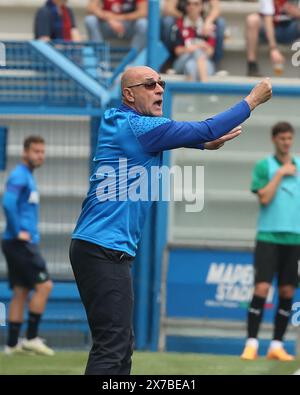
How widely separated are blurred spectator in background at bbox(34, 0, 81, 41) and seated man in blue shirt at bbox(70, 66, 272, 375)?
574 centimetres

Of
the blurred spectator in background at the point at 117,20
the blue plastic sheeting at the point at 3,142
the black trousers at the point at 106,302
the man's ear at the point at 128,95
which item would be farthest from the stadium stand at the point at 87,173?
the black trousers at the point at 106,302

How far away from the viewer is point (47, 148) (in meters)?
10.5

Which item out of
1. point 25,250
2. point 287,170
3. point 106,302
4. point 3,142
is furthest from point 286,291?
point 106,302

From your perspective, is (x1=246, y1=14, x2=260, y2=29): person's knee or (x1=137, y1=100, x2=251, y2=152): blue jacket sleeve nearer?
(x1=137, y1=100, x2=251, y2=152): blue jacket sleeve

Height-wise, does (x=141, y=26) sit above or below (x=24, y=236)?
above

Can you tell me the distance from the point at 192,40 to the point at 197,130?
615 cm

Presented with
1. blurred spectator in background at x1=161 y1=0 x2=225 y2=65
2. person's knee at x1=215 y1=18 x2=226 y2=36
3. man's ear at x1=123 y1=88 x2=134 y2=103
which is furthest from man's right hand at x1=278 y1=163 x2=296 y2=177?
man's ear at x1=123 y1=88 x2=134 y2=103

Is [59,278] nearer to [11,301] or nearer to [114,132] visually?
[11,301]

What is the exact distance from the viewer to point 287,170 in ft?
30.0

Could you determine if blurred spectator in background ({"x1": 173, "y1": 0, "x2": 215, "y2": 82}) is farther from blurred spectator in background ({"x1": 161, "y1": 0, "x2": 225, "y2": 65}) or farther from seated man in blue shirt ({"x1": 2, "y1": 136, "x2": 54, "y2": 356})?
seated man in blue shirt ({"x1": 2, "y1": 136, "x2": 54, "y2": 356})

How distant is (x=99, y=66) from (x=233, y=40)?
8.79 feet

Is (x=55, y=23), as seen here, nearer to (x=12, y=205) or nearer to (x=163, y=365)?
(x=12, y=205)

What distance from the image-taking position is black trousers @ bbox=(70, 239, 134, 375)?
222 inches
